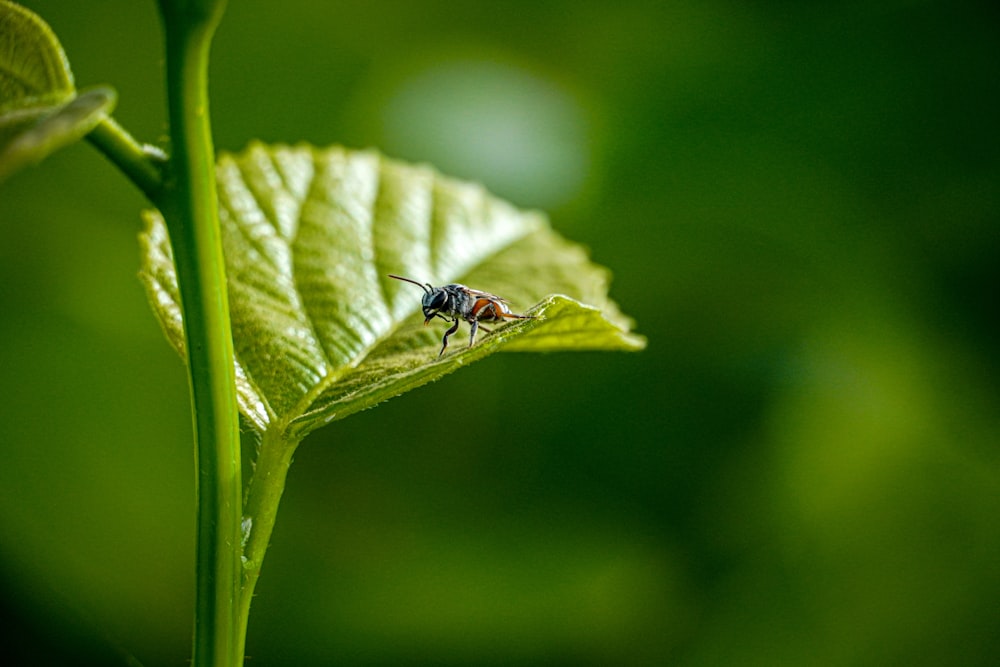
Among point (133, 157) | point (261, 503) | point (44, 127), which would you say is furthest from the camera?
point (261, 503)

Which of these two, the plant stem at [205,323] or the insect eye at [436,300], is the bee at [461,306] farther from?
the plant stem at [205,323]

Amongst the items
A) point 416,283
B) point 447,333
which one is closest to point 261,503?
point 447,333

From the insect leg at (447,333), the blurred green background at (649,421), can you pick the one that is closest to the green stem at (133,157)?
the insect leg at (447,333)

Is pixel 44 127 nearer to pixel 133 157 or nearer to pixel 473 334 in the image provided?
pixel 133 157

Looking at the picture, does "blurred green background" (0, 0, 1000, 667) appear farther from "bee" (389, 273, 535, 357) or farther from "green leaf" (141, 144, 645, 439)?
"bee" (389, 273, 535, 357)

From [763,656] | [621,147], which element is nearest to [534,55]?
[621,147]

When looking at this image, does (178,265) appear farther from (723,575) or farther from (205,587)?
(723,575)

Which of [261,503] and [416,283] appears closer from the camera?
[261,503]

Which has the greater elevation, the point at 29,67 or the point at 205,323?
the point at 29,67
